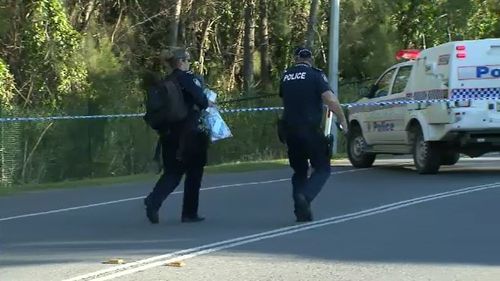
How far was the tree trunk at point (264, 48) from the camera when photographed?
1282 inches

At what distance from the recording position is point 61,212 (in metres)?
12.9

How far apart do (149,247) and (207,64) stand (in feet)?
76.6

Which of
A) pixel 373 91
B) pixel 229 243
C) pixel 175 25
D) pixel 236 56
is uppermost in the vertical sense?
pixel 175 25

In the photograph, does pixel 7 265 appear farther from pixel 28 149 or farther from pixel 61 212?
pixel 28 149

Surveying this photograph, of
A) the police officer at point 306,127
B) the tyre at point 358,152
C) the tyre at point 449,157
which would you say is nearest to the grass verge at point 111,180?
the tyre at point 358,152

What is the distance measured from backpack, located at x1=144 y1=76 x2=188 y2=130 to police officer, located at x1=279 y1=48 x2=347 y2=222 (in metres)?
1.15

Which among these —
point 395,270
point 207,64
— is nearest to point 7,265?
point 395,270

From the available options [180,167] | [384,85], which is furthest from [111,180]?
[180,167]

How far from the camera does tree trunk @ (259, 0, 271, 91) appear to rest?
107 ft

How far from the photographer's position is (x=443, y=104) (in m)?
17.1

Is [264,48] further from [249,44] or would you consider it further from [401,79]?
[401,79]

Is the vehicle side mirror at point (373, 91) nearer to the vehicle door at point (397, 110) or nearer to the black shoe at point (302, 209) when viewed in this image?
the vehicle door at point (397, 110)

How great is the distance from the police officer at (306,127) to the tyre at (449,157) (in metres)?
7.19

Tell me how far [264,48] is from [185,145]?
75.9 ft
